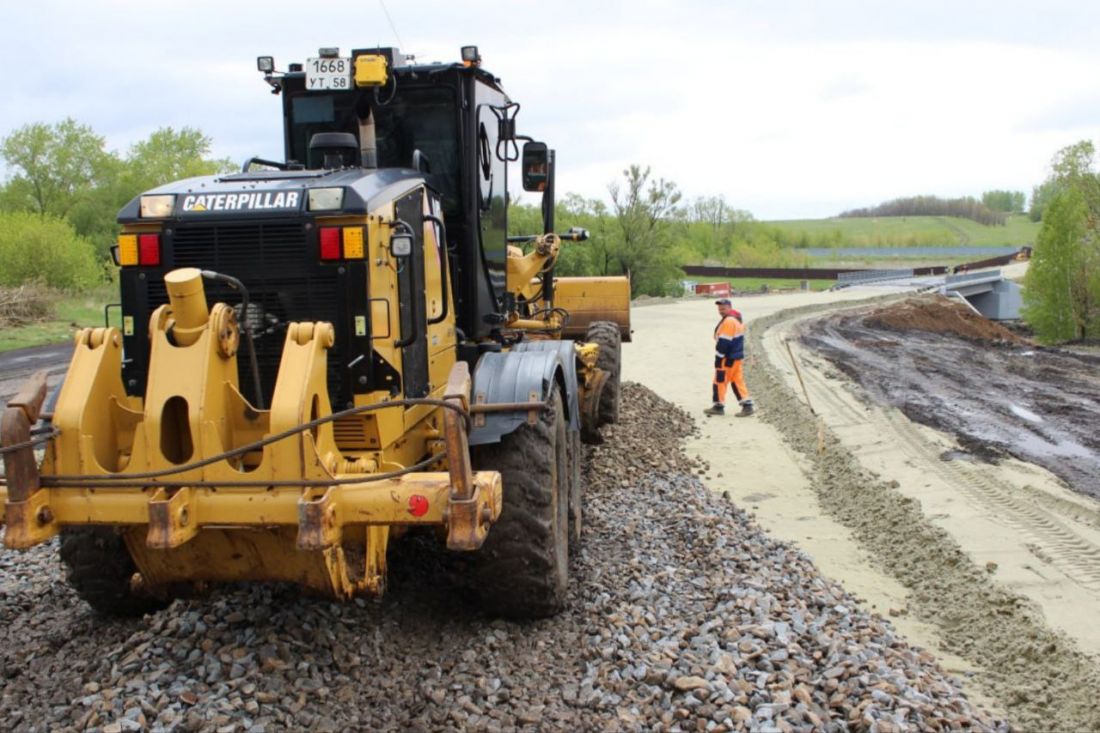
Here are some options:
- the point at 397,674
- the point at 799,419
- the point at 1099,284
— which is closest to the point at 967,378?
the point at 799,419

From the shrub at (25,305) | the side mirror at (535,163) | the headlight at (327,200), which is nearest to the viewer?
the headlight at (327,200)

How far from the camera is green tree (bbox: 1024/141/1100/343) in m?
37.5

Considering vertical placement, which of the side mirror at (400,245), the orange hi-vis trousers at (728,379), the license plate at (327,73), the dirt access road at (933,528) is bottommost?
the dirt access road at (933,528)

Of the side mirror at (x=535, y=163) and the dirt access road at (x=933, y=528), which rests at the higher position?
the side mirror at (x=535, y=163)

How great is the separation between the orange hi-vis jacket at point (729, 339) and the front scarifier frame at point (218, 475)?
915 cm

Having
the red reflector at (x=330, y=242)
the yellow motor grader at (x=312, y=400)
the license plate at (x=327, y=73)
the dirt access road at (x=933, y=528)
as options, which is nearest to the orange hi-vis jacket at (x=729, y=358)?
the dirt access road at (x=933, y=528)

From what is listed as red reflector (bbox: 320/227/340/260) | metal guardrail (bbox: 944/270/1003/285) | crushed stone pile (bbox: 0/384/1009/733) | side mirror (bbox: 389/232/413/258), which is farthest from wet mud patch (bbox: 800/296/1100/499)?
metal guardrail (bbox: 944/270/1003/285)

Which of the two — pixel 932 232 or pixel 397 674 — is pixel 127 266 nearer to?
pixel 397 674

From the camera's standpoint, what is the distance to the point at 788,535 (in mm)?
7941

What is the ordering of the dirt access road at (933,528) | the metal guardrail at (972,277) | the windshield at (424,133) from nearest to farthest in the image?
1. the dirt access road at (933,528)
2. the windshield at (424,133)
3. the metal guardrail at (972,277)

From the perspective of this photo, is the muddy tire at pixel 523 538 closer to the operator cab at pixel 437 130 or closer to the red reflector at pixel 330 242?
the red reflector at pixel 330 242

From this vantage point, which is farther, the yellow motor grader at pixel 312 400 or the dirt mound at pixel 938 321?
the dirt mound at pixel 938 321

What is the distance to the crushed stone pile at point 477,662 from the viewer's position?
169 inches

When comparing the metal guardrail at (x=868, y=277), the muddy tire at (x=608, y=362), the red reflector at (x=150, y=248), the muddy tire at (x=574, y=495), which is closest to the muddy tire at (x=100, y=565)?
the red reflector at (x=150, y=248)
